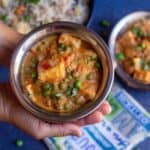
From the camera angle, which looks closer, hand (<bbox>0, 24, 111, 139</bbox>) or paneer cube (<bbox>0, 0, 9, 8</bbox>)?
hand (<bbox>0, 24, 111, 139</bbox>)

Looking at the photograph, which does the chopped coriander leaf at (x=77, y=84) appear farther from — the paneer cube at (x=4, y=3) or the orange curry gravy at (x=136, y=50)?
the paneer cube at (x=4, y=3)

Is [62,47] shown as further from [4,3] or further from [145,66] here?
[4,3]

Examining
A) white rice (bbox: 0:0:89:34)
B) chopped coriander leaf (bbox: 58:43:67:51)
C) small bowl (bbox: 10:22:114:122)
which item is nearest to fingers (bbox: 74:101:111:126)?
small bowl (bbox: 10:22:114:122)

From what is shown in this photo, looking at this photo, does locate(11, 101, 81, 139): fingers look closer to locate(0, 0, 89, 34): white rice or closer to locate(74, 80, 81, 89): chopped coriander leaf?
locate(74, 80, 81, 89): chopped coriander leaf

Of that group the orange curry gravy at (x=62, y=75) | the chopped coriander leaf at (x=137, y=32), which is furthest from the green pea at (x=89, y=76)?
the chopped coriander leaf at (x=137, y=32)

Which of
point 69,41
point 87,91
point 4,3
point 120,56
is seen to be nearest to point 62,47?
point 69,41

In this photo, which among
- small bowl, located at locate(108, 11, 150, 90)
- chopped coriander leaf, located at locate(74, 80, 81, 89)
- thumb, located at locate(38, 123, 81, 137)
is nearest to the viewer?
chopped coriander leaf, located at locate(74, 80, 81, 89)
